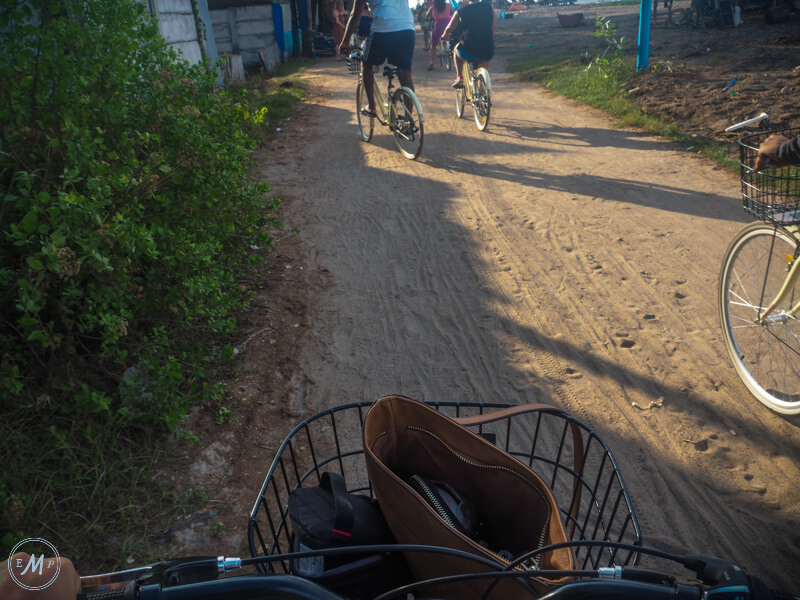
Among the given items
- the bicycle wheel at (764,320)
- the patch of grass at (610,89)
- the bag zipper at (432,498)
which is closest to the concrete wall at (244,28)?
the patch of grass at (610,89)

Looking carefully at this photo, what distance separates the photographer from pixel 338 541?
1432 mm

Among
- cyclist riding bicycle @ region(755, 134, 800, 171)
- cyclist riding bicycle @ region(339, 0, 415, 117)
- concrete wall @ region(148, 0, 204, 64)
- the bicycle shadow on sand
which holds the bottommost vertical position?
the bicycle shadow on sand

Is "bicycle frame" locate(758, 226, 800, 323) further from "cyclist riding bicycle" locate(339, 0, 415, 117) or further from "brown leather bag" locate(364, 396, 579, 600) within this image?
"cyclist riding bicycle" locate(339, 0, 415, 117)

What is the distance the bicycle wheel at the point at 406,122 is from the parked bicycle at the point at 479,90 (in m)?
1.30

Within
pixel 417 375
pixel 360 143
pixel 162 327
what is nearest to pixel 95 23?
pixel 162 327

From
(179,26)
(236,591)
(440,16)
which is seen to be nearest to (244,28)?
(440,16)

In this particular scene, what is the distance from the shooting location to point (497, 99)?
11.4 m

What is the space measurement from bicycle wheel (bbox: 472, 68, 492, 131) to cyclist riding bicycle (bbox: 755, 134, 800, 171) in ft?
20.6

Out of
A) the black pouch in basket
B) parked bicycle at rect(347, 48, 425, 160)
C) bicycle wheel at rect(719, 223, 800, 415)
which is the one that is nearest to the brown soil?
bicycle wheel at rect(719, 223, 800, 415)

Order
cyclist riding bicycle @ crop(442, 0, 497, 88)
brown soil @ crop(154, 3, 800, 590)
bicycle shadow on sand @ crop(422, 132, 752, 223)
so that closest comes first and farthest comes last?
brown soil @ crop(154, 3, 800, 590) → bicycle shadow on sand @ crop(422, 132, 752, 223) → cyclist riding bicycle @ crop(442, 0, 497, 88)

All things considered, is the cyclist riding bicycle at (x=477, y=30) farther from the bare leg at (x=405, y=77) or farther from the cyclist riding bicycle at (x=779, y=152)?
the cyclist riding bicycle at (x=779, y=152)

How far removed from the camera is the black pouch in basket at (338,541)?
4.63ft

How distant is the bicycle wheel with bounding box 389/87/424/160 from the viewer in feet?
25.4

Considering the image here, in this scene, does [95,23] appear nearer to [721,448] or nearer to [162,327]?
[162,327]
